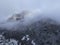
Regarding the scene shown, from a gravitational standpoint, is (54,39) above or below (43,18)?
below

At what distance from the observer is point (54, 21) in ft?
134

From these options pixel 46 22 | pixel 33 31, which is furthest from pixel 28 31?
pixel 46 22

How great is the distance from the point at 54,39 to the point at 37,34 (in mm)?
2978

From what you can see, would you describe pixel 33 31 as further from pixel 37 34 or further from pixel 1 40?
pixel 1 40

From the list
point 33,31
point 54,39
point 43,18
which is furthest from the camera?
point 43,18

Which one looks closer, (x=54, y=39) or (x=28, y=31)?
(x=54, y=39)

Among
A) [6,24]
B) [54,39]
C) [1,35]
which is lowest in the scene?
[54,39]

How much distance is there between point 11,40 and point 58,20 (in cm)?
818

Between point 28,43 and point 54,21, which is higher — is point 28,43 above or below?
below

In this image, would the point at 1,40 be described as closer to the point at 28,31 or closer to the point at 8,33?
the point at 8,33

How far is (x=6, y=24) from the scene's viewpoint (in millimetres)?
42438

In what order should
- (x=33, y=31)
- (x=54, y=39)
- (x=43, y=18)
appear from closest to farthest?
1. (x=54, y=39)
2. (x=33, y=31)
3. (x=43, y=18)

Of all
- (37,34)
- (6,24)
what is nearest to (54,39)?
(37,34)

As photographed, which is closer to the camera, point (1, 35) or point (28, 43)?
point (28, 43)
